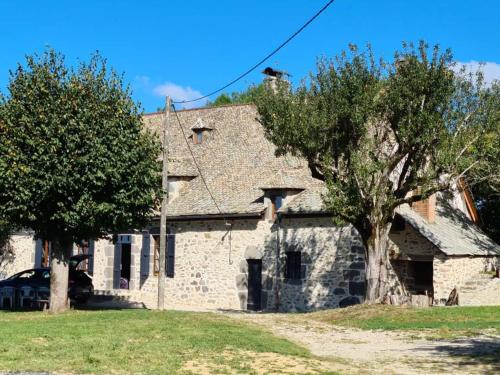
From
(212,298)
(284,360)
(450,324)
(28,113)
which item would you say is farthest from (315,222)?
(284,360)

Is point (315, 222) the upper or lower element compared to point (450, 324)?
upper

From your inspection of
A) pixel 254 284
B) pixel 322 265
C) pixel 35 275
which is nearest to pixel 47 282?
pixel 35 275

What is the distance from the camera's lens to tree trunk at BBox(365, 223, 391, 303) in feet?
70.3

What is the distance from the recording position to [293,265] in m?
26.2

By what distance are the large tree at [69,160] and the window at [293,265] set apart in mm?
6377

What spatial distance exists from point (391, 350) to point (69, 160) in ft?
34.5

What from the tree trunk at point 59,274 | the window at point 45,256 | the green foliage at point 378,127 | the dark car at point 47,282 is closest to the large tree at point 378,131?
the green foliage at point 378,127

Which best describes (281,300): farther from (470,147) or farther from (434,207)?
(470,147)

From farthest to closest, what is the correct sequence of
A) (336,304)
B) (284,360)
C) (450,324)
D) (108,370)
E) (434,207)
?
(434,207), (336,304), (450,324), (284,360), (108,370)

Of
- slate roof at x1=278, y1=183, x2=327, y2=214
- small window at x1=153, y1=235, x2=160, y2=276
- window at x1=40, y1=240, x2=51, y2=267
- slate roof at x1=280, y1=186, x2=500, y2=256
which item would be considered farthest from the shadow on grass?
window at x1=40, y1=240, x2=51, y2=267

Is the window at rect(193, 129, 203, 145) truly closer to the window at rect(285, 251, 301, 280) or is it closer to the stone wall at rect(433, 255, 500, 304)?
the window at rect(285, 251, 301, 280)

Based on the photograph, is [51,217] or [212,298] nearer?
[51,217]

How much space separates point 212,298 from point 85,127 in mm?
10076

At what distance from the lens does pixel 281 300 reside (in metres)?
26.3
